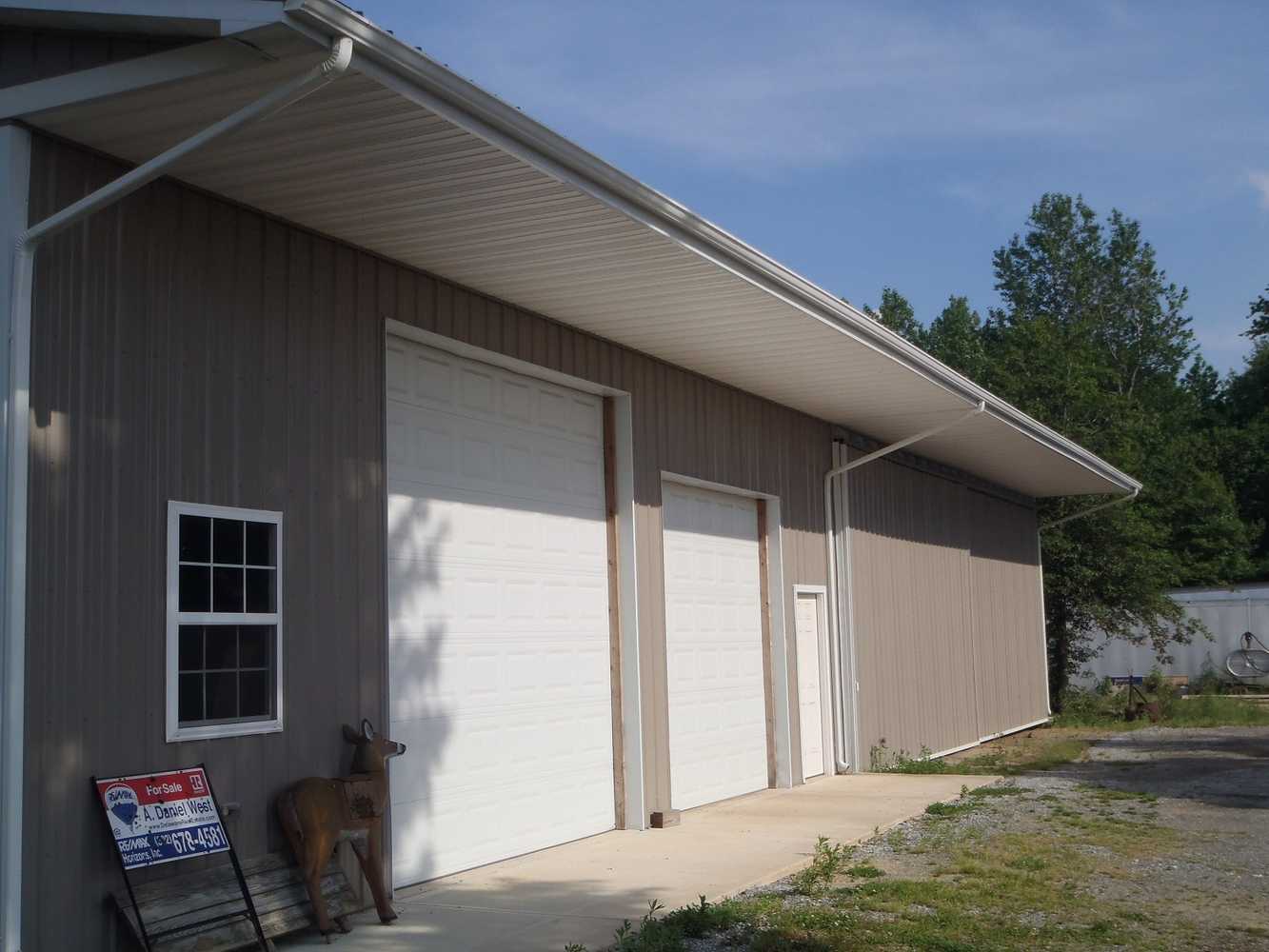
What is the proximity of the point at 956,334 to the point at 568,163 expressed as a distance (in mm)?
43361

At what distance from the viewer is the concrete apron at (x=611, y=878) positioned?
6562 millimetres

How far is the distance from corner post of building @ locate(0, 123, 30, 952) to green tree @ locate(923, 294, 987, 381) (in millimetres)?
35120

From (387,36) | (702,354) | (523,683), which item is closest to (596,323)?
(702,354)

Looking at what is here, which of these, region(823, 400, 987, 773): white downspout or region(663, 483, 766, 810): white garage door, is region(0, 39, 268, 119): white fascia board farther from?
region(823, 400, 987, 773): white downspout

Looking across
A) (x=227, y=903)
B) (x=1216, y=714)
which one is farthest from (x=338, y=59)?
(x=1216, y=714)

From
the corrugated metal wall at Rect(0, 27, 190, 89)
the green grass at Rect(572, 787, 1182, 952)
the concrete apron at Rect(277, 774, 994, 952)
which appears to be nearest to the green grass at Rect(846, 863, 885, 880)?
the green grass at Rect(572, 787, 1182, 952)

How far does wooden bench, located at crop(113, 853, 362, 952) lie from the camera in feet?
18.6

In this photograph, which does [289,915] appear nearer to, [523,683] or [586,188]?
[523,683]

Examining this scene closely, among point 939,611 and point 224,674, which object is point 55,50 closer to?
point 224,674

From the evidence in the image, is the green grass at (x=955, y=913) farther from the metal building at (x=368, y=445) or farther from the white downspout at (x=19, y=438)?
the white downspout at (x=19, y=438)

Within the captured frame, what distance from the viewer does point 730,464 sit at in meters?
12.0

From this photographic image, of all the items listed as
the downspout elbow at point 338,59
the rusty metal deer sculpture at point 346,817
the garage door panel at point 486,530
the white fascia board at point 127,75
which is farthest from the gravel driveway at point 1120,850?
the white fascia board at point 127,75

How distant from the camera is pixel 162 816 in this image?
5832mm

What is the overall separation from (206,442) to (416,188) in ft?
5.38
